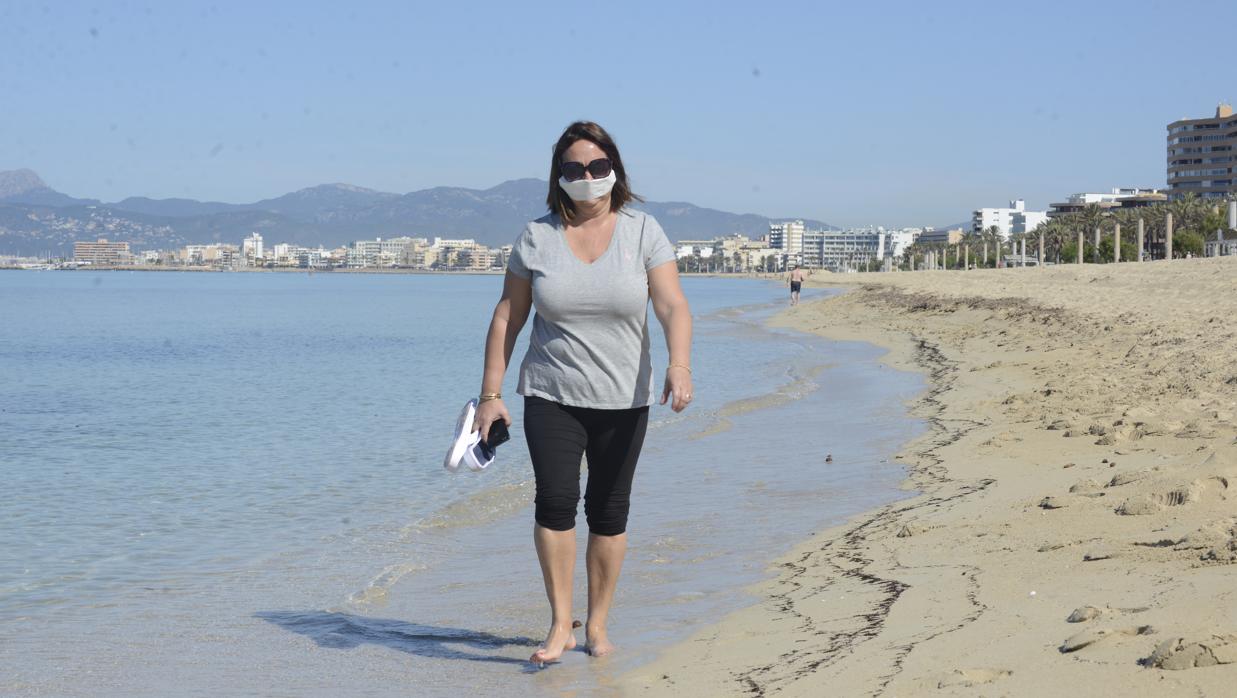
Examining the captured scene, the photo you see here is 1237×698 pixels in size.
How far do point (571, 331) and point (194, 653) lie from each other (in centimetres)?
208

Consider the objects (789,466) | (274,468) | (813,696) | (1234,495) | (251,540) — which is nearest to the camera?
(813,696)

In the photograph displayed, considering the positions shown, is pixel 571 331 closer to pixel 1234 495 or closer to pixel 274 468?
pixel 1234 495

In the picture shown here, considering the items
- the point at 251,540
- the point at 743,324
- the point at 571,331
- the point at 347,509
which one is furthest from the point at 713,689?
the point at 743,324

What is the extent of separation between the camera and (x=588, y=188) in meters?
4.19

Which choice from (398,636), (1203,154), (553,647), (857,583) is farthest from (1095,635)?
(1203,154)

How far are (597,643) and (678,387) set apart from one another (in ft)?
3.27

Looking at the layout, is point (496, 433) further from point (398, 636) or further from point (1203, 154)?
point (1203, 154)

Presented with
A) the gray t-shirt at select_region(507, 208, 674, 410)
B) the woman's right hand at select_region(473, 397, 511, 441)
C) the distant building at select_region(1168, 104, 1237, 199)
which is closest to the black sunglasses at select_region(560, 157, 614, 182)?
the gray t-shirt at select_region(507, 208, 674, 410)

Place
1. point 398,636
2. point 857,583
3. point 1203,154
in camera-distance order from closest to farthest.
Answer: point 398,636, point 857,583, point 1203,154

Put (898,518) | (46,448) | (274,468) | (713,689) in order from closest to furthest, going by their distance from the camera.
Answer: (713,689), (898,518), (274,468), (46,448)

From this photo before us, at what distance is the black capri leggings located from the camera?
424 centimetres

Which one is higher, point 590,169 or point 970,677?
point 590,169

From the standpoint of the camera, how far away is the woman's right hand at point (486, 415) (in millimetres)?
4387

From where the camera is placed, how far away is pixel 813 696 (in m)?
3.69
